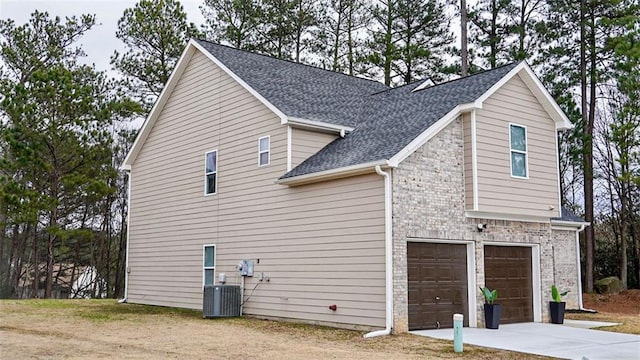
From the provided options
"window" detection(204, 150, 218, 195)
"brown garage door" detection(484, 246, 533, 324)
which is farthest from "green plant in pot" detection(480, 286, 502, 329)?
"window" detection(204, 150, 218, 195)

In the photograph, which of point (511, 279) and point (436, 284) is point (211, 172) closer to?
point (436, 284)

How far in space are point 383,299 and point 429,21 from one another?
2054 cm

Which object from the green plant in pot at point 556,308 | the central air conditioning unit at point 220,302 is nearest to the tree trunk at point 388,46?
the green plant in pot at point 556,308

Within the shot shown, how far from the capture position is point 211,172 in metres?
18.8

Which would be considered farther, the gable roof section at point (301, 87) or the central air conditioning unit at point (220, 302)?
the gable roof section at point (301, 87)

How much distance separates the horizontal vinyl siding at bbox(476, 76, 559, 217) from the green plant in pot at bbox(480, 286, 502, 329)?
192 cm

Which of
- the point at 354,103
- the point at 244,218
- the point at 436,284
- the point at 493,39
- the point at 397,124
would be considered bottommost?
the point at 436,284

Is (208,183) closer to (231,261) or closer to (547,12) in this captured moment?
(231,261)

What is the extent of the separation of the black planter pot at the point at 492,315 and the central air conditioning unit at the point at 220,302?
630 centimetres

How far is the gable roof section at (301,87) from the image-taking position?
16875mm

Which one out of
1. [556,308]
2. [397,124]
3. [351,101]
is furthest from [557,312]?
[351,101]

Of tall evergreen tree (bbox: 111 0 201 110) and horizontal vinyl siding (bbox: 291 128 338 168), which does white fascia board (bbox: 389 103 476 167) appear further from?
tall evergreen tree (bbox: 111 0 201 110)

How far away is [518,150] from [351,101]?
5309 mm

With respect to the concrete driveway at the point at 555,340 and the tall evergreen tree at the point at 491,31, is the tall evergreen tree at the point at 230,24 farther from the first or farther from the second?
the concrete driveway at the point at 555,340
